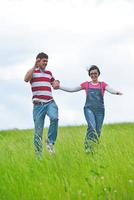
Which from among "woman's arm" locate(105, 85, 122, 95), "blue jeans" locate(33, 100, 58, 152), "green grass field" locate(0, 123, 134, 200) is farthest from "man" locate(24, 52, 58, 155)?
"green grass field" locate(0, 123, 134, 200)

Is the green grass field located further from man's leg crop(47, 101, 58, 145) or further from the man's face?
the man's face

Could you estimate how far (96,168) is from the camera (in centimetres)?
721

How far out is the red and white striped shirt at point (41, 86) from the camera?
444 inches

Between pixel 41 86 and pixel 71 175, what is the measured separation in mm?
4503

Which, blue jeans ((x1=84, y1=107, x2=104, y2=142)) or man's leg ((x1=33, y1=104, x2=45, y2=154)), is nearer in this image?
man's leg ((x1=33, y1=104, x2=45, y2=154))

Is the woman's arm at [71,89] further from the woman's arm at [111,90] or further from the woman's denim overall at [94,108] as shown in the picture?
the woman's arm at [111,90]

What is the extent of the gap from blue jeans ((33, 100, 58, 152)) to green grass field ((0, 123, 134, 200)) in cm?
161

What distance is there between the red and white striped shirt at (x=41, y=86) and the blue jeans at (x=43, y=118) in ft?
0.41

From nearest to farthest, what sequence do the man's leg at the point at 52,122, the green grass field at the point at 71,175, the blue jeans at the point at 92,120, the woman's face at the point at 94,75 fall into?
the green grass field at the point at 71,175
the man's leg at the point at 52,122
the blue jeans at the point at 92,120
the woman's face at the point at 94,75

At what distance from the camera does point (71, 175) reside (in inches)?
275

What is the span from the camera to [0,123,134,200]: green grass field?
239 inches

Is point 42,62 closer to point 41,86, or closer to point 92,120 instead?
point 41,86

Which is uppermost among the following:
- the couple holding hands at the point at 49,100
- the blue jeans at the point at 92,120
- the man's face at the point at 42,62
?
the man's face at the point at 42,62

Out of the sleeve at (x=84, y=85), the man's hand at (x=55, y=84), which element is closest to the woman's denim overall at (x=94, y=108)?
the sleeve at (x=84, y=85)
